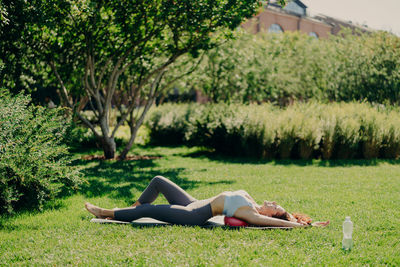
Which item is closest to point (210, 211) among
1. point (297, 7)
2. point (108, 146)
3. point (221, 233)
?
point (221, 233)

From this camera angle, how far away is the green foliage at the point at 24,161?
5754mm

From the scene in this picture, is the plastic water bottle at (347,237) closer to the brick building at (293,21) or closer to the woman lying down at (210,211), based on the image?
the woman lying down at (210,211)

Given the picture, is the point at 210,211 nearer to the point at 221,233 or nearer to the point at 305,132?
the point at 221,233

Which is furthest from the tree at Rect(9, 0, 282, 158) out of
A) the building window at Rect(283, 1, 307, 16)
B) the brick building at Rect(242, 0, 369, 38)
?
the building window at Rect(283, 1, 307, 16)

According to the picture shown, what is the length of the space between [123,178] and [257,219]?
4922 millimetres

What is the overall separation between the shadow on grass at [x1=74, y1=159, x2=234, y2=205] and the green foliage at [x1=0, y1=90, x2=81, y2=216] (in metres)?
0.70

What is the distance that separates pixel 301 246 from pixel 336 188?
159 inches

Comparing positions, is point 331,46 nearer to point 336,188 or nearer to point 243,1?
point 243,1

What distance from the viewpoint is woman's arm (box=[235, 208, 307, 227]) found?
505 centimetres

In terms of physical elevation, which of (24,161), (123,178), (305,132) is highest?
(305,132)


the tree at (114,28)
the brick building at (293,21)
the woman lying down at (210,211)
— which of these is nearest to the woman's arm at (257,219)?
the woman lying down at (210,211)

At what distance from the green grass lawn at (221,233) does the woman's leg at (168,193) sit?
1.57 ft

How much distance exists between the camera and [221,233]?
5.01 meters

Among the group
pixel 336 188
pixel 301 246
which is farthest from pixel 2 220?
pixel 336 188
